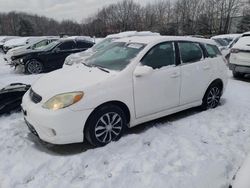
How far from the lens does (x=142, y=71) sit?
392cm

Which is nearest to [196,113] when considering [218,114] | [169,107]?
[218,114]

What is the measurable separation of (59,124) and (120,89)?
0.99 m

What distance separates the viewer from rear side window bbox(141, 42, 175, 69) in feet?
13.9

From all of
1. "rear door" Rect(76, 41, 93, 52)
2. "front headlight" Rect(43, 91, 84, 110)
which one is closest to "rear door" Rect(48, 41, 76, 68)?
"rear door" Rect(76, 41, 93, 52)

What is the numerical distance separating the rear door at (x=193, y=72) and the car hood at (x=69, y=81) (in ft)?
4.83

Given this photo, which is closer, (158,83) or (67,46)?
(158,83)

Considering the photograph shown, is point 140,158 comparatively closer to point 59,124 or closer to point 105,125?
point 105,125

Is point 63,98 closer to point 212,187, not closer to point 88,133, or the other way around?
point 88,133

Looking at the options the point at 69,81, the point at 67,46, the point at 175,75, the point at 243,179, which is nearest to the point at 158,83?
the point at 175,75

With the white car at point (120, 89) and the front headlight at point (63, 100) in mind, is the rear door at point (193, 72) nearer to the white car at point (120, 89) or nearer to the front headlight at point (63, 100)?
the white car at point (120, 89)

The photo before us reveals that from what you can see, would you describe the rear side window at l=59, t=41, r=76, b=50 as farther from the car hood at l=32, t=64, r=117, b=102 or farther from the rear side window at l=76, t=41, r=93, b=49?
the car hood at l=32, t=64, r=117, b=102

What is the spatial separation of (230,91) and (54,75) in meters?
4.79

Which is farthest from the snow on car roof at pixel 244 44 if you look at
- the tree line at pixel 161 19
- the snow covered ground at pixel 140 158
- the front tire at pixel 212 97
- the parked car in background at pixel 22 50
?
the tree line at pixel 161 19

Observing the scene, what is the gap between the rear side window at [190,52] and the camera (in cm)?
475
